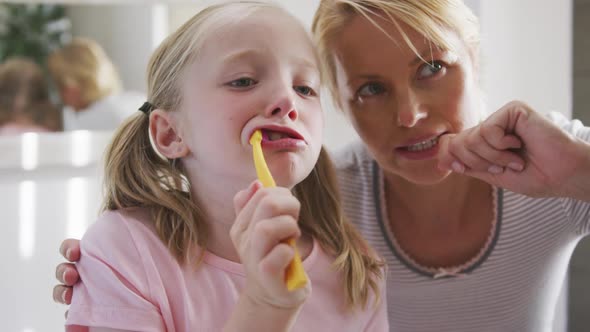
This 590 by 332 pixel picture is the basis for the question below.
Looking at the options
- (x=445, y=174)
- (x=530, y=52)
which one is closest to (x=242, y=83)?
(x=445, y=174)

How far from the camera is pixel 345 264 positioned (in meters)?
0.97

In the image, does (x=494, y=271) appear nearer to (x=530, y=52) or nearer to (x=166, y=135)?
(x=166, y=135)

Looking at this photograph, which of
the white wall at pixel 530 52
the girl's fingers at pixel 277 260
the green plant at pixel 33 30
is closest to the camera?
the girl's fingers at pixel 277 260

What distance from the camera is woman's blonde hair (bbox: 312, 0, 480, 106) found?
3.29 feet

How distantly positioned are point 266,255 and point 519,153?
0.52 meters

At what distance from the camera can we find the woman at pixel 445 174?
0.96 meters

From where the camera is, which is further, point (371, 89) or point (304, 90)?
point (371, 89)

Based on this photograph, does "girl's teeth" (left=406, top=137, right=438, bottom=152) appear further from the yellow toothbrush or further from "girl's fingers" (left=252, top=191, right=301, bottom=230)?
"girl's fingers" (left=252, top=191, right=301, bottom=230)

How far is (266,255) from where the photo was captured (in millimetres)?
619

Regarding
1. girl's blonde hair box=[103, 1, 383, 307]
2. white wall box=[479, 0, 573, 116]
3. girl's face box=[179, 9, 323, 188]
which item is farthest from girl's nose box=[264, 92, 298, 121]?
white wall box=[479, 0, 573, 116]

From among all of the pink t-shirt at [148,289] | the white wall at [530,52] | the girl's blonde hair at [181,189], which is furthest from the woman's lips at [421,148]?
the white wall at [530,52]

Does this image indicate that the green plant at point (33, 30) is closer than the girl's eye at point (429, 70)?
No

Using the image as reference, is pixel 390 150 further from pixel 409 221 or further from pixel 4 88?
pixel 4 88

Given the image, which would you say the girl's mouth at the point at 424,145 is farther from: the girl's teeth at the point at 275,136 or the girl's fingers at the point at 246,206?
the girl's fingers at the point at 246,206
